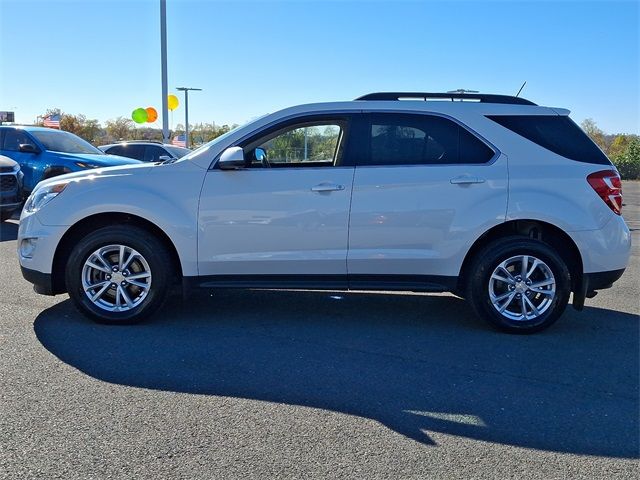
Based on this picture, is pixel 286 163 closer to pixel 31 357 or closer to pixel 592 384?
pixel 31 357

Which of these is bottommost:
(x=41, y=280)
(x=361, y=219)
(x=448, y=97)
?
(x=41, y=280)

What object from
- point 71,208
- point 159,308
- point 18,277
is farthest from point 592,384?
point 18,277

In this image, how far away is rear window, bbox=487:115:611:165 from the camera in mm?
5016

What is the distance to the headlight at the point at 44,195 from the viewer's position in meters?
5.00

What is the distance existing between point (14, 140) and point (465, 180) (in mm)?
9958

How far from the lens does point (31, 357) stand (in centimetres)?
419

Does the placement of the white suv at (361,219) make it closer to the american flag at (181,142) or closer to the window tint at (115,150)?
the window tint at (115,150)

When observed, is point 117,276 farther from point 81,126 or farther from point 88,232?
point 81,126

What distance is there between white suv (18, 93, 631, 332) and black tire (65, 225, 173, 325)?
0.5 inches

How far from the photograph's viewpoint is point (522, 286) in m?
4.98

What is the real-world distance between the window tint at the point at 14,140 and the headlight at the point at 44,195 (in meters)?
7.24

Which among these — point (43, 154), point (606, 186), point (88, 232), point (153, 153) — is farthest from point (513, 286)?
point (153, 153)

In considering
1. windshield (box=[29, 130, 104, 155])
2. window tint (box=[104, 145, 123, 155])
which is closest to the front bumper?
windshield (box=[29, 130, 104, 155])

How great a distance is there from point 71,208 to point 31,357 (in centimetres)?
131
